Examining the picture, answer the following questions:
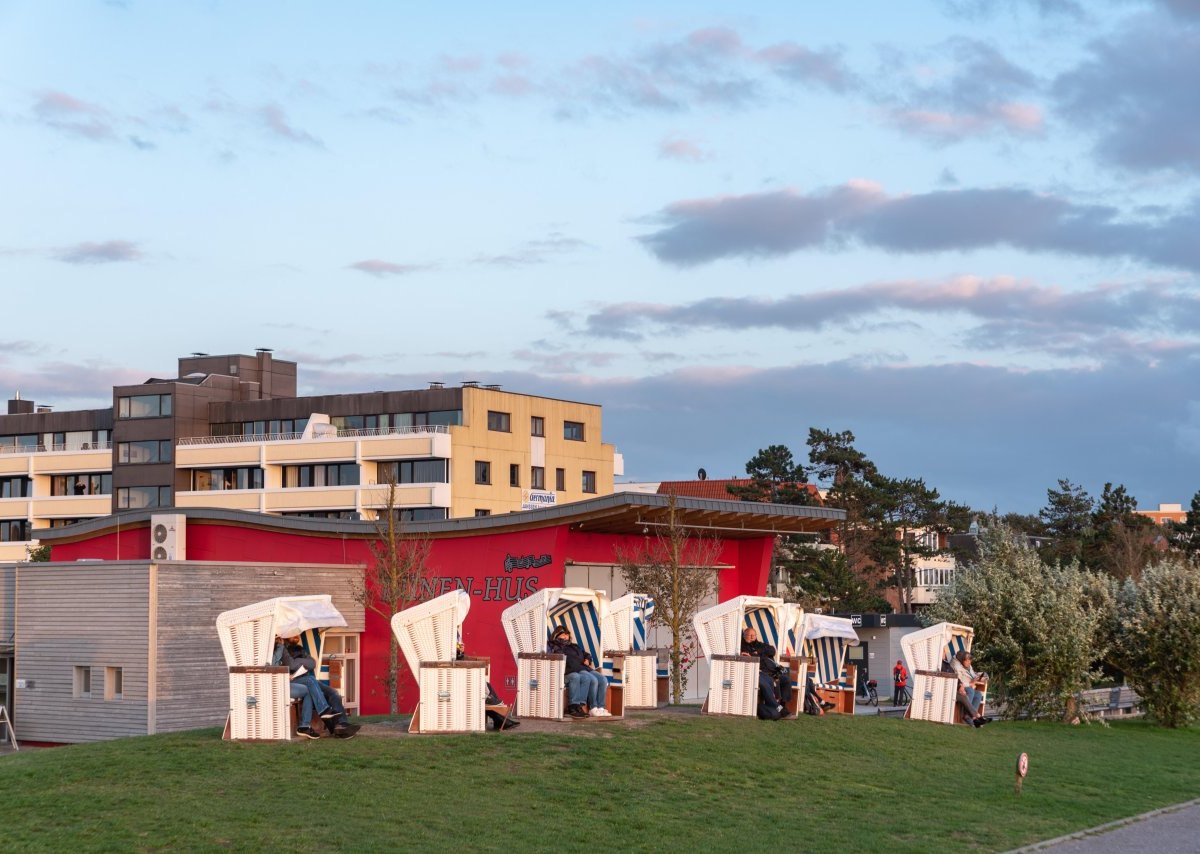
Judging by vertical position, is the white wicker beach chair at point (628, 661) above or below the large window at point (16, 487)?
below

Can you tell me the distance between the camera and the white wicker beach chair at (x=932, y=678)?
1081 inches

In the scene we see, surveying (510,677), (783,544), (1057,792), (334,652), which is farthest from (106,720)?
(783,544)

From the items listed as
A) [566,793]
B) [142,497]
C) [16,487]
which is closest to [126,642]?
[566,793]

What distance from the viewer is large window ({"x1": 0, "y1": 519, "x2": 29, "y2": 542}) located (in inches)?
3815

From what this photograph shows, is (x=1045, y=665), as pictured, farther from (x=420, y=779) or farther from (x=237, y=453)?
(x=237, y=453)

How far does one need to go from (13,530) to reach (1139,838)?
91798 mm

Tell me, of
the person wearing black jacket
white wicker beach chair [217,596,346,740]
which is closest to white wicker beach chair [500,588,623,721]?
the person wearing black jacket

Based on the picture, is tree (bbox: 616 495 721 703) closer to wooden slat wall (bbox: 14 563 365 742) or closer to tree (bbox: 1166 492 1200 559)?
wooden slat wall (bbox: 14 563 365 742)

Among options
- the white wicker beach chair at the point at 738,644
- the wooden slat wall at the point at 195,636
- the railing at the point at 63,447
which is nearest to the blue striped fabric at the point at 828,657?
the white wicker beach chair at the point at 738,644

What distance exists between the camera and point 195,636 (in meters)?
36.9

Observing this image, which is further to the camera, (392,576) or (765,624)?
(392,576)

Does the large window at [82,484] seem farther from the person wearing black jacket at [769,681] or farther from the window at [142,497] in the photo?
the person wearing black jacket at [769,681]

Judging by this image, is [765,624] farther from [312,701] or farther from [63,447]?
[63,447]

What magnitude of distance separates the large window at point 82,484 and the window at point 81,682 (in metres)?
58.9
